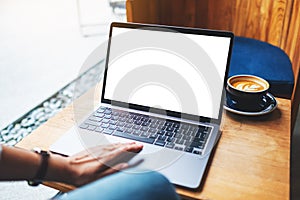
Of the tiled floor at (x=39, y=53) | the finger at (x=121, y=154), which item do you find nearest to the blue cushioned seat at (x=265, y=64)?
the tiled floor at (x=39, y=53)

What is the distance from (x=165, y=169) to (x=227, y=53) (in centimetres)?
33

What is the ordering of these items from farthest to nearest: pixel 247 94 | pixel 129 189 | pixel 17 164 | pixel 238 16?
pixel 238 16
pixel 247 94
pixel 17 164
pixel 129 189

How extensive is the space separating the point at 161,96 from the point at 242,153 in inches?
10.2

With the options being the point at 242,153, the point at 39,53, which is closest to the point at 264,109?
the point at 242,153

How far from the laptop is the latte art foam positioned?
12cm

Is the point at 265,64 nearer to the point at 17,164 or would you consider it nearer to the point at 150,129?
the point at 150,129

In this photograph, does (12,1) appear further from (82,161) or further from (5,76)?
(82,161)

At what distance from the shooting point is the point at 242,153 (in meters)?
0.76

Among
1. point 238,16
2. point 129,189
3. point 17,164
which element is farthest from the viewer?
point 238,16

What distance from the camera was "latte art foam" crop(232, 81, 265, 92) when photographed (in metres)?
0.91

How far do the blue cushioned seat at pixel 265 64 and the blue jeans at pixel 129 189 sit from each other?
93 centimetres

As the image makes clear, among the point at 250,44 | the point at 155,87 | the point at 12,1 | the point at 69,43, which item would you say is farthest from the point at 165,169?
the point at 12,1

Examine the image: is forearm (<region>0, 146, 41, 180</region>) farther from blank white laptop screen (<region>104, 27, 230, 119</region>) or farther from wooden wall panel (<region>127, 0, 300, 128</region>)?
wooden wall panel (<region>127, 0, 300, 128</region>)

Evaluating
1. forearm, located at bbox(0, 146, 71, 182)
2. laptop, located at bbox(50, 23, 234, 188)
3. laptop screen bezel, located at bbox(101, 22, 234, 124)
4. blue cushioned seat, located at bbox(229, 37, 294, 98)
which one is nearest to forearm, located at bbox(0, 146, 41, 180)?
forearm, located at bbox(0, 146, 71, 182)
